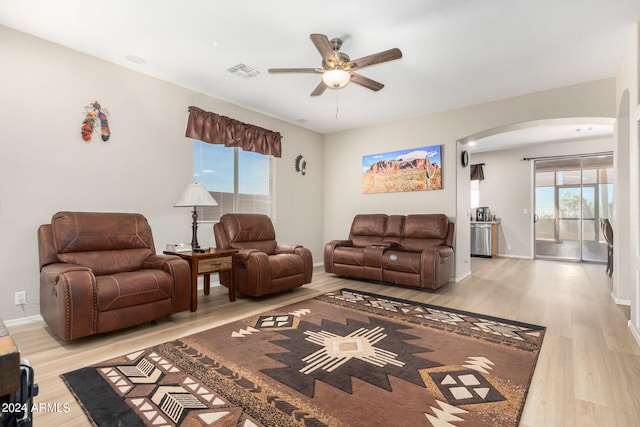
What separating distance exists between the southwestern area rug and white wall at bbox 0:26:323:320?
1716mm

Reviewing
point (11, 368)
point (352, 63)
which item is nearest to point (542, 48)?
point (352, 63)

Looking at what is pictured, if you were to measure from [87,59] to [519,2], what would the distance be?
13.4 ft

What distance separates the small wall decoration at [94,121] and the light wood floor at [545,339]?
6.29 ft

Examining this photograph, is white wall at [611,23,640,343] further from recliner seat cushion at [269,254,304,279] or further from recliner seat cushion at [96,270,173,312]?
recliner seat cushion at [96,270,173,312]

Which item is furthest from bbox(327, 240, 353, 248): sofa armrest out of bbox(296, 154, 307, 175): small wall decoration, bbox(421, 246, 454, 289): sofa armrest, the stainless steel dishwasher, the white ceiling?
the stainless steel dishwasher

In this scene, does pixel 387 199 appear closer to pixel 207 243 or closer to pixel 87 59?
pixel 207 243

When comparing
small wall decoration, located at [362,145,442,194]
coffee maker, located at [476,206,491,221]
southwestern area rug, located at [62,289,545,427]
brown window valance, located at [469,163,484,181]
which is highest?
brown window valance, located at [469,163,484,181]

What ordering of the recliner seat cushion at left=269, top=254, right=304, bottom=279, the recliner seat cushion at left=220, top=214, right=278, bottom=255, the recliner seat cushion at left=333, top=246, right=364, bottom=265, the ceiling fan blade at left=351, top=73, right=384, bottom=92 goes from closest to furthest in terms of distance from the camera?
1. the ceiling fan blade at left=351, top=73, right=384, bottom=92
2. the recliner seat cushion at left=269, top=254, right=304, bottom=279
3. the recliner seat cushion at left=220, top=214, right=278, bottom=255
4. the recliner seat cushion at left=333, top=246, right=364, bottom=265

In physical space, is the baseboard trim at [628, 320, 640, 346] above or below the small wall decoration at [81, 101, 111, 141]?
below

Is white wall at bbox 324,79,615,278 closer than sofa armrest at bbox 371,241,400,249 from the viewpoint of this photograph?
Yes

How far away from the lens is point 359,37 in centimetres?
296

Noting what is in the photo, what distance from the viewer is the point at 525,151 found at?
24.4 feet

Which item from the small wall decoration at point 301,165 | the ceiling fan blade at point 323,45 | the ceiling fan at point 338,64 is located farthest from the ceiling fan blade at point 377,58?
the small wall decoration at point 301,165

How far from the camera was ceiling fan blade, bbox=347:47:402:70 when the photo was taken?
102 inches
